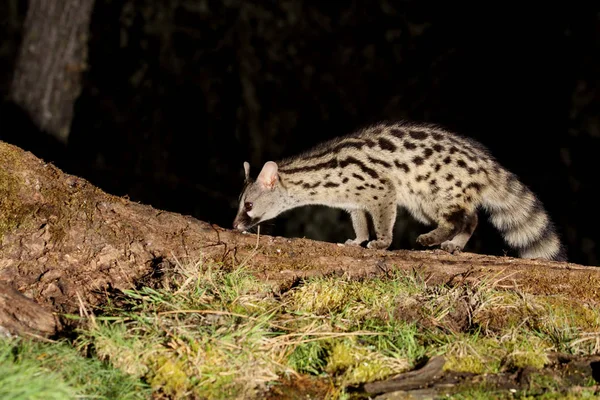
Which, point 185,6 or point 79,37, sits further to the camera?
point 185,6

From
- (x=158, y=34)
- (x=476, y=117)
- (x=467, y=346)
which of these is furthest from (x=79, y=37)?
(x=467, y=346)

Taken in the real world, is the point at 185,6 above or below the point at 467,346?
above

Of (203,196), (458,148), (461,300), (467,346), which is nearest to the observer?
(467,346)

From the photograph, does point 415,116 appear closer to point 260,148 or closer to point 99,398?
point 260,148

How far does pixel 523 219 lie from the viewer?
20.4ft

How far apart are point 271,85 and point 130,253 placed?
21.1ft

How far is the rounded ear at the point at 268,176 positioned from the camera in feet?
21.0

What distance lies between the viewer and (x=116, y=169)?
10.4 m

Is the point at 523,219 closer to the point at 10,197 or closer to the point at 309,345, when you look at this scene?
the point at 309,345

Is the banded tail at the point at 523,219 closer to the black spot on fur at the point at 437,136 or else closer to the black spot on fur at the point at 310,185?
the black spot on fur at the point at 437,136

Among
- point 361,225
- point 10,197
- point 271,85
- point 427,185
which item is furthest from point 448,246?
point 271,85

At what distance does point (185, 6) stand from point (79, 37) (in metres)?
3.10

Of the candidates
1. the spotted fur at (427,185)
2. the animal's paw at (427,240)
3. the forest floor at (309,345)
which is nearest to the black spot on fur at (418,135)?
the spotted fur at (427,185)

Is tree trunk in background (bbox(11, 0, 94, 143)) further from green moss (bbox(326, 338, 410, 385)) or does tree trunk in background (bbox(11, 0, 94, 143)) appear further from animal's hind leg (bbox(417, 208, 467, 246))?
green moss (bbox(326, 338, 410, 385))
